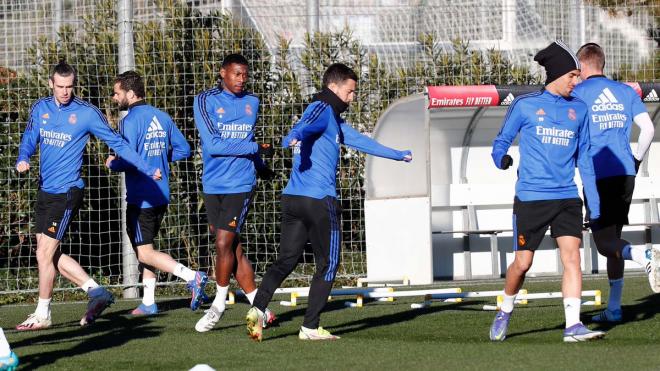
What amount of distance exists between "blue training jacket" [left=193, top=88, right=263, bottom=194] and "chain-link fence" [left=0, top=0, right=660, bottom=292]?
4.38 meters

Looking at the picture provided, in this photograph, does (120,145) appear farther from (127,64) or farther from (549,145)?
(127,64)

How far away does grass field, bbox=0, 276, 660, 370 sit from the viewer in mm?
7250

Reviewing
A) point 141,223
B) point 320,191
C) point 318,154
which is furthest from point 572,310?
point 141,223

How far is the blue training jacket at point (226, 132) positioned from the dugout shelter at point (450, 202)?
400cm

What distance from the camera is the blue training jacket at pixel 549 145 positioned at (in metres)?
8.00

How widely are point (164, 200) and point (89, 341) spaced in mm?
2379

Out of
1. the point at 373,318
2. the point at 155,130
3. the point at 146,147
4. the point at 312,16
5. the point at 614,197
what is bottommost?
the point at 373,318

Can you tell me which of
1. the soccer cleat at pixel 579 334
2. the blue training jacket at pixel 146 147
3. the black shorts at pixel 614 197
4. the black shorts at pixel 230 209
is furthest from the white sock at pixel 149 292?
the soccer cleat at pixel 579 334

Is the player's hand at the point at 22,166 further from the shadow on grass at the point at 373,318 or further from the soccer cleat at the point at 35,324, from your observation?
the shadow on grass at the point at 373,318

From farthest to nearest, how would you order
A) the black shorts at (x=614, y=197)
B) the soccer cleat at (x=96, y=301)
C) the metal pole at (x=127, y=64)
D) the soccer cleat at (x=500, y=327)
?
the metal pole at (x=127, y=64) < the soccer cleat at (x=96, y=301) < the black shorts at (x=614, y=197) < the soccer cleat at (x=500, y=327)

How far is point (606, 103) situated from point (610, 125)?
172mm

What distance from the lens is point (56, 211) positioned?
991 cm

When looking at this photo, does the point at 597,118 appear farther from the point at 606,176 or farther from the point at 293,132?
the point at 293,132

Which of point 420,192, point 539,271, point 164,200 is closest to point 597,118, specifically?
point 164,200
